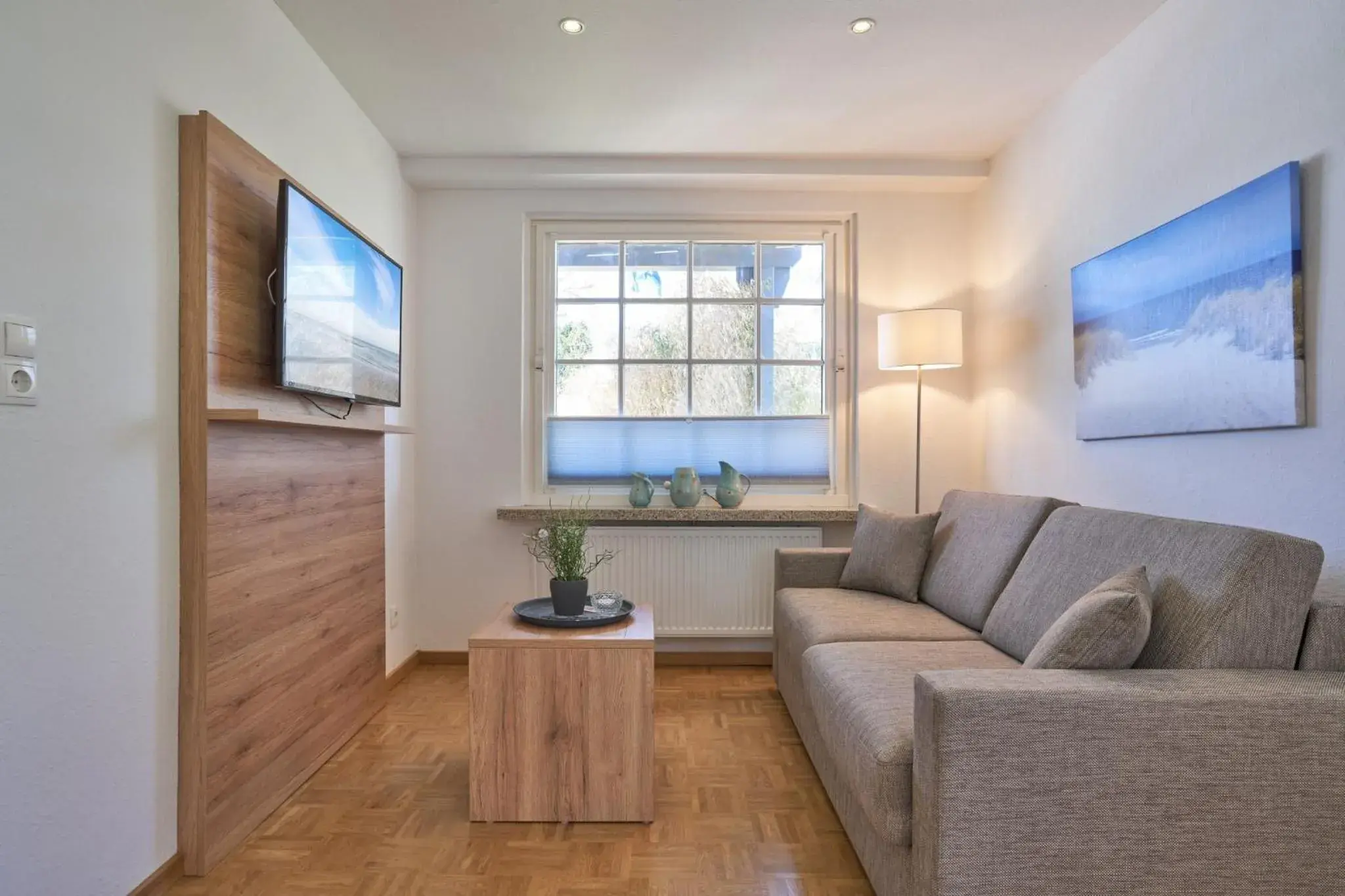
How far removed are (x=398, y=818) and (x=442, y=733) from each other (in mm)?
649

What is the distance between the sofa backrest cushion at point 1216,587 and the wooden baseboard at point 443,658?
274 centimetres

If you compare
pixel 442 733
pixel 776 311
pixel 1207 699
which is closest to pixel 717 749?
pixel 442 733

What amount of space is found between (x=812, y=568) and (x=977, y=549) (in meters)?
0.74

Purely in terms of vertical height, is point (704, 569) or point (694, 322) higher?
point (694, 322)

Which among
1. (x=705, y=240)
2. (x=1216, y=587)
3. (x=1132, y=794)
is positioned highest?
(x=705, y=240)

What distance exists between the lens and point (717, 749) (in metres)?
2.60

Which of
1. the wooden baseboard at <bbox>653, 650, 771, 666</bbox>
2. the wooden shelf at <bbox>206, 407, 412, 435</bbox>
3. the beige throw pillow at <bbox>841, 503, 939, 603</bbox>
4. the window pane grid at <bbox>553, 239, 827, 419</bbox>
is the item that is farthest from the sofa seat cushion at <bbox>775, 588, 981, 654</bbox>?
the wooden shelf at <bbox>206, 407, 412, 435</bbox>

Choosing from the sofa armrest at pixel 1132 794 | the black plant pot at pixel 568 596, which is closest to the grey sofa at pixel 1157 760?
the sofa armrest at pixel 1132 794

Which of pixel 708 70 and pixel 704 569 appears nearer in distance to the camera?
pixel 708 70

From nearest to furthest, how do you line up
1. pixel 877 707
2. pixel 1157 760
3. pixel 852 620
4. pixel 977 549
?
1. pixel 1157 760
2. pixel 877 707
3. pixel 852 620
4. pixel 977 549

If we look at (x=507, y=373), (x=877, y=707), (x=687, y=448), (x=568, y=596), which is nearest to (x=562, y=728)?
(x=568, y=596)

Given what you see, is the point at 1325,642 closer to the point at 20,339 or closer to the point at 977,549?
the point at 977,549

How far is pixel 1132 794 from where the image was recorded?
1323 millimetres

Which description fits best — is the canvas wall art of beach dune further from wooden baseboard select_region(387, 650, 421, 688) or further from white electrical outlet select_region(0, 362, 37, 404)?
wooden baseboard select_region(387, 650, 421, 688)
